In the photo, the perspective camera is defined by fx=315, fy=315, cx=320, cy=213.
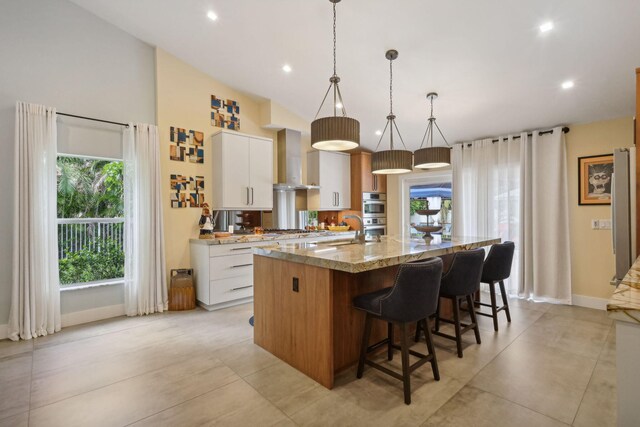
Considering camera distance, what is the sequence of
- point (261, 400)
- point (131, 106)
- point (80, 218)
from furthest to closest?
1. point (131, 106)
2. point (80, 218)
3. point (261, 400)

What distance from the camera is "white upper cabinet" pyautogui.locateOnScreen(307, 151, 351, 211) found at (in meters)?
5.75

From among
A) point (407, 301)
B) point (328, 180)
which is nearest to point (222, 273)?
point (328, 180)

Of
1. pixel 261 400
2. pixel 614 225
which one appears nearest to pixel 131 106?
pixel 261 400

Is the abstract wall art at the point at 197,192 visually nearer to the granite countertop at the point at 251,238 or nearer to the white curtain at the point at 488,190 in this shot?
the granite countertop at the point at 251,238

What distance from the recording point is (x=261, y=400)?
6.83 ft

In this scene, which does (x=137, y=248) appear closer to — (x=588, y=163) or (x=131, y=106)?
(x=131, y=106)

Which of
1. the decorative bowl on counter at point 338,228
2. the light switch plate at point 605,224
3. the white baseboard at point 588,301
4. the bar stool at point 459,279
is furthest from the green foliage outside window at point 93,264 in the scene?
the light switch plate at point 605,224

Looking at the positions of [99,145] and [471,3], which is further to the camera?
[99,145]

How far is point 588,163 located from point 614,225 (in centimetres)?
227

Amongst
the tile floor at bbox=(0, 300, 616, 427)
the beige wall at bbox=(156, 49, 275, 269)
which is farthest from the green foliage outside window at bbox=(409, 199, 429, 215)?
the beige wall at bbox=(156, 49, 275, 269)

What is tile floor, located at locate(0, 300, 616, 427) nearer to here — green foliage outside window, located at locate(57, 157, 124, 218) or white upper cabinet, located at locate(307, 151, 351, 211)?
green foliage outside window, located at locate(57, 157, 124, 218)

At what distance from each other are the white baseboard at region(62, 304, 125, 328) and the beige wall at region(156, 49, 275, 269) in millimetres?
775

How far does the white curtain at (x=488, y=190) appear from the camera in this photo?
181 inches

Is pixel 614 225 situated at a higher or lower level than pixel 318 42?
lower
